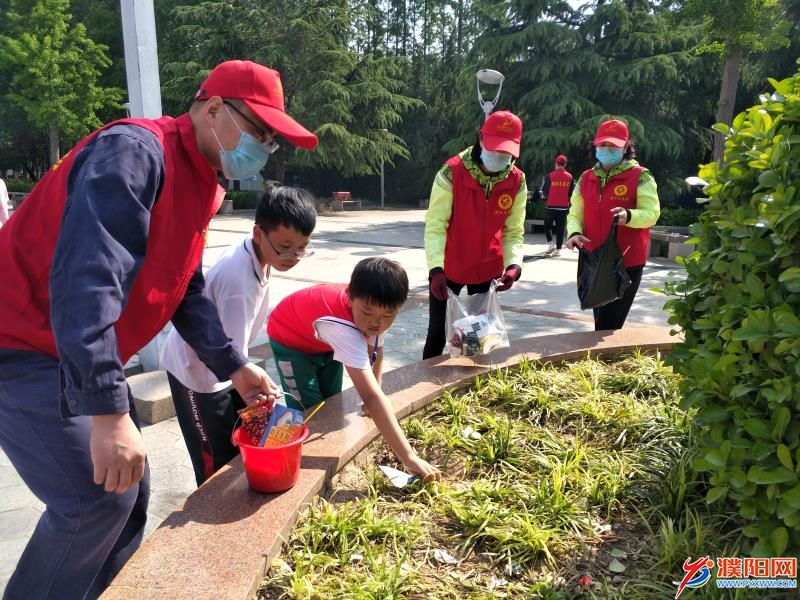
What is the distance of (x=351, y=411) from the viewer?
8.80ft

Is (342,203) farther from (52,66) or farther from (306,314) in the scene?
(306,314)

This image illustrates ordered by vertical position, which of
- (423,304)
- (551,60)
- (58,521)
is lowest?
(423,304)

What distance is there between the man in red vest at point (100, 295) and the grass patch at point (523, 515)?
56 cm

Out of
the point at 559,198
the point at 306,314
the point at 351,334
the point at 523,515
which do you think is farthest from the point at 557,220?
the point at 523,515

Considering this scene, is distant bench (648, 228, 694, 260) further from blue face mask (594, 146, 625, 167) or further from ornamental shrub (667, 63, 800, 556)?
ornamental shrub (667, 63, 800, 556)

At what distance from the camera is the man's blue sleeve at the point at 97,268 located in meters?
1.23

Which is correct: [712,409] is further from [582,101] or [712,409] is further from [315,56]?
[315,56]

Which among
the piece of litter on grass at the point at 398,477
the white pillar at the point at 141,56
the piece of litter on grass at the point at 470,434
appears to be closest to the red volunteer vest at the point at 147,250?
the piece of litter on grass at the point at 398,477

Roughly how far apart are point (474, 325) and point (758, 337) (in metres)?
1.78

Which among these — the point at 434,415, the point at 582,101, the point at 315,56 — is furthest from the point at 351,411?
the point at 315,56

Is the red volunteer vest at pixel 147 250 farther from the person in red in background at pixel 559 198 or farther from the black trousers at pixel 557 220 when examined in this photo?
the black trousers at pixel 557 220

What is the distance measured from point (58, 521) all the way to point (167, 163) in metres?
0.95

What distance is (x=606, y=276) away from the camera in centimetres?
373

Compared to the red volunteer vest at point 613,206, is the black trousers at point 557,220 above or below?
below
